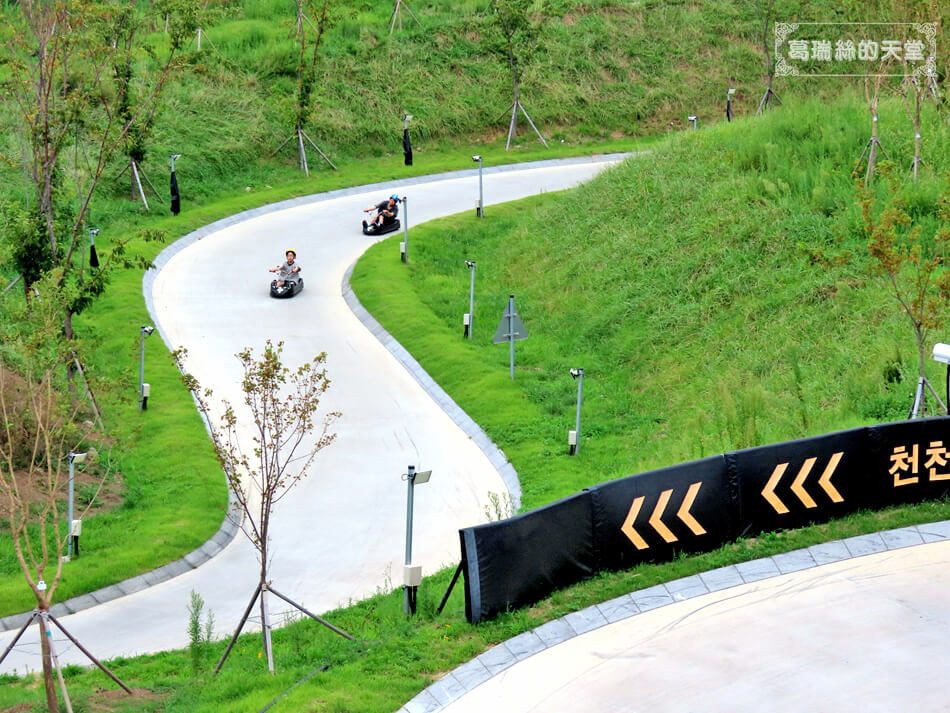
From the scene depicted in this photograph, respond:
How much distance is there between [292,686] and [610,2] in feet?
189

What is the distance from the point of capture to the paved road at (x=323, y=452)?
22.0 meters

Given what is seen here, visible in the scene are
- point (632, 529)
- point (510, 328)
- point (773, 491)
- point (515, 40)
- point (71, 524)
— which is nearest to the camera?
point (632, 529)

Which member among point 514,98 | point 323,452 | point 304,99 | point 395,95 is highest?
point 395,95

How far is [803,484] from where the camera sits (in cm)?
1934

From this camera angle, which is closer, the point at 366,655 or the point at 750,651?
the point at 750,651

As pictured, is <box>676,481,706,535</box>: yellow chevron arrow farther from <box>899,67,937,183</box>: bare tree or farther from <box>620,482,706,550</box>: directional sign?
<box>899,67,937,183</box>: bare tree

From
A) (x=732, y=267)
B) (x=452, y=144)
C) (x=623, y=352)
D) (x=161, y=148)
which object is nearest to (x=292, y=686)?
(x=623, y=352)

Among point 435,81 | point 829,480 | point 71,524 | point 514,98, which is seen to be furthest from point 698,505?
point 435,81

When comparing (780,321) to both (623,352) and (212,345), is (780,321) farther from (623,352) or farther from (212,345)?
(212,345)

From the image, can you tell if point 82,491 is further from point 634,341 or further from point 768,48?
point 768,48

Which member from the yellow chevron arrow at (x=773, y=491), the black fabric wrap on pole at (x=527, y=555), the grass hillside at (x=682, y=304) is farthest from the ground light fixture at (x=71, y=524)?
the yellow chevron arrow at (x=773, y=491)

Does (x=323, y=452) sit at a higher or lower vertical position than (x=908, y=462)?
lower

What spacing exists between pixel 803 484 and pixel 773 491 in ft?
1.73

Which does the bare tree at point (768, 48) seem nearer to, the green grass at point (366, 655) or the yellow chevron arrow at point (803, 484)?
the yellow chevron arrow at point (803, 484)
